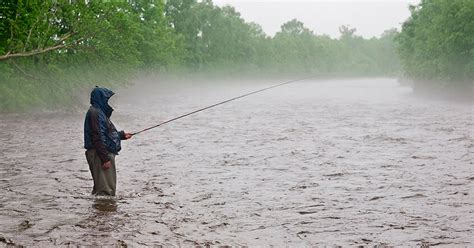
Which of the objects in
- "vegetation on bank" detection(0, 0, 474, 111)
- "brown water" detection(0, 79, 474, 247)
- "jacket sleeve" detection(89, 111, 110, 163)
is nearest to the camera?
"brown water" detection(0, 79, 474, 247)

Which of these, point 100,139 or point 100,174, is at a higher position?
point 100,139

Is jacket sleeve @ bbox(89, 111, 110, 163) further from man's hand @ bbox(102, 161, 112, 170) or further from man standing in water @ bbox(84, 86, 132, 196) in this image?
man's hand @ bbox(102, 161, 112, 170)

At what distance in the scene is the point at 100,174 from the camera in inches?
387

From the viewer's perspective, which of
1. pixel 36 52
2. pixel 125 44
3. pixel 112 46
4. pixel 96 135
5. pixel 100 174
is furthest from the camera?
pixel 125 44

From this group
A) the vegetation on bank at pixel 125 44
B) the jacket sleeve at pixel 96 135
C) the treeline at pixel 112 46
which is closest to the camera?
the jacket sleeve at pixel 96 135

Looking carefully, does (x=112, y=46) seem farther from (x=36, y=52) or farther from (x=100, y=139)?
(x=100, y=139)

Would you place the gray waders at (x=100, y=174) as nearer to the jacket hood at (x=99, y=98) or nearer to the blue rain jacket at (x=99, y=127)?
the blue rain jacket at (x=99, y=127)

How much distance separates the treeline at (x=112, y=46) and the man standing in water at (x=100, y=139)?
17.5 metres

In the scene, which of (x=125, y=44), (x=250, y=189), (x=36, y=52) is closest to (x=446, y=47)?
(x=125, y=44)

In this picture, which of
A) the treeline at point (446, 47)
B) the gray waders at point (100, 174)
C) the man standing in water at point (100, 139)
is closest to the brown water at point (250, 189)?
the gray waders at point (100, 174)

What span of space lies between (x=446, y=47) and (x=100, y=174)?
1610 inches

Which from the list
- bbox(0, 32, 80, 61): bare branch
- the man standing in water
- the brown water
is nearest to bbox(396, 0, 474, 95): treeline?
the brown water

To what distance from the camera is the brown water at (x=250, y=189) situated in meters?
8.22

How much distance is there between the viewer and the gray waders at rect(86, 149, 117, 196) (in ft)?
31.7
